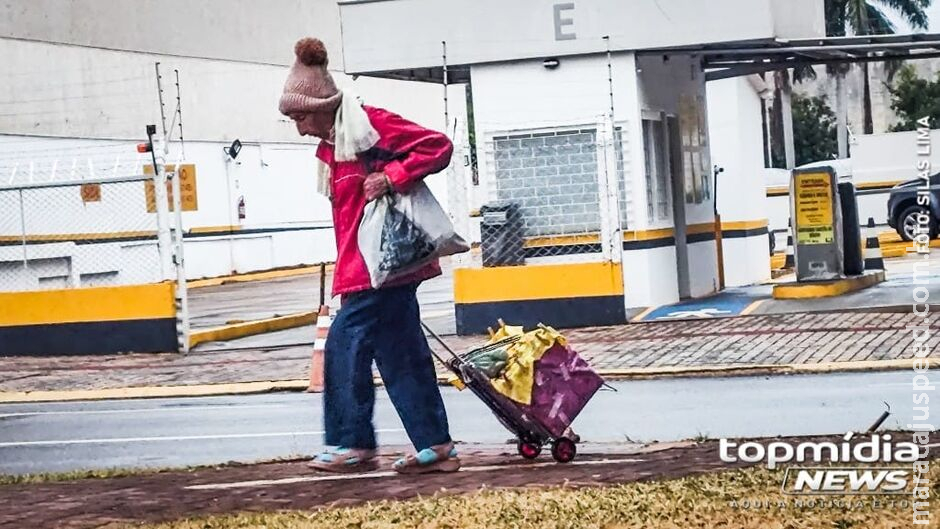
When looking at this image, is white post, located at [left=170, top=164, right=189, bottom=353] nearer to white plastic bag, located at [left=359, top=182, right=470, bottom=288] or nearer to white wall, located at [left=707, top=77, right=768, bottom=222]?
white wall, located at [left=707, top=77, right=768, bottom=222]

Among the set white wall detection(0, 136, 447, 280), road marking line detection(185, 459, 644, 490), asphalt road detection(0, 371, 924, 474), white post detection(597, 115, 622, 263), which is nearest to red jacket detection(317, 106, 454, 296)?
road marking line detection(185, 459, 644, 490)

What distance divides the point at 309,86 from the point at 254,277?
3255 centimetres

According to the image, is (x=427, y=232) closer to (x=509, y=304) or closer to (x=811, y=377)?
(x=811, y=377)

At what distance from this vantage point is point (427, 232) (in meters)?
8.37

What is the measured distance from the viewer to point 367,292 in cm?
846

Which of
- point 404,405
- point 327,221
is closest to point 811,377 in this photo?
point 404,405

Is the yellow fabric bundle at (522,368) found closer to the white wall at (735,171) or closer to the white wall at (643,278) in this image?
the white wall at (643,278)

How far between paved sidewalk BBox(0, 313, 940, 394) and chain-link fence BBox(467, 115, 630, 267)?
3.88ft

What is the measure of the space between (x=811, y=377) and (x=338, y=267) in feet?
21.3

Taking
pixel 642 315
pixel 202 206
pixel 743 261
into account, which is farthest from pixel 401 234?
pixel 202 206

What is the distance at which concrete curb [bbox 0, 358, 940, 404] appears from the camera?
46.5 feet

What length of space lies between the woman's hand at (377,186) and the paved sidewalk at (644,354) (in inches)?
273

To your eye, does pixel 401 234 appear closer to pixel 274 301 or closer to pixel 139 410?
pixel 139 410

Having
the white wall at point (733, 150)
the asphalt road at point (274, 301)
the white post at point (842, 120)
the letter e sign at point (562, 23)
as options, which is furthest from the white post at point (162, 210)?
the white post at point (842, 120)
